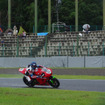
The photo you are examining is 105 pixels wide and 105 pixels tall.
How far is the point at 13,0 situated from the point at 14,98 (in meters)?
46.5

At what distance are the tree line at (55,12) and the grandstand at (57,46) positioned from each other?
1583cm

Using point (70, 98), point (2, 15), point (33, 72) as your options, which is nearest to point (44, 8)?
point (2, 15)

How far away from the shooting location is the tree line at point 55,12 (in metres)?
55.8

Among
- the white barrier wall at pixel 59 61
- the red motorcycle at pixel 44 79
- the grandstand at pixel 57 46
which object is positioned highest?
the grandstand at pixel 57 46

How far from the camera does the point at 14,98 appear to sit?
13547 mm

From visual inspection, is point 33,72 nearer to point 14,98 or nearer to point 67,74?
point 14,98

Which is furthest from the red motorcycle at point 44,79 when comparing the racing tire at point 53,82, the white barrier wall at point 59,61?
the white barrier wall at point 59,61

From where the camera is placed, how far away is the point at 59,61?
33531mm

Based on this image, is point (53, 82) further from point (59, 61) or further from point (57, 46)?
point (57, 46)

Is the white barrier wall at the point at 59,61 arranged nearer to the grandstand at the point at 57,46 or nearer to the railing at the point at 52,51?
the railing at the point at 52,51

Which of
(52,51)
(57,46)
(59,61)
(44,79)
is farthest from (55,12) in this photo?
(44,79)

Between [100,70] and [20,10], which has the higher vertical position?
[20,10]

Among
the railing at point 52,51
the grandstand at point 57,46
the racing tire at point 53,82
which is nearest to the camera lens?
the racing tire at point 53,82

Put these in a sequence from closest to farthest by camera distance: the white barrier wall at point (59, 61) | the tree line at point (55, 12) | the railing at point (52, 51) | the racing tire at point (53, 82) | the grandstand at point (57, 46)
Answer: the racing tire at point (53, 82) < the white barrier wall at point (59, 61) < the railing at point (52, 51) < the grandstand at point (57, 46) < the tree line at point (55, 12)
